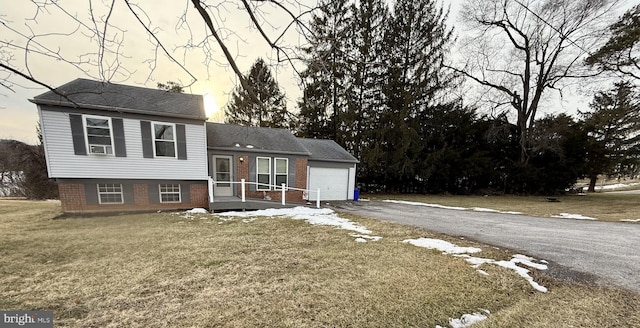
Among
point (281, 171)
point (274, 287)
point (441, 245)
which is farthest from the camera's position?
point (281, 171)

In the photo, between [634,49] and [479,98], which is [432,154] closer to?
[479,98]

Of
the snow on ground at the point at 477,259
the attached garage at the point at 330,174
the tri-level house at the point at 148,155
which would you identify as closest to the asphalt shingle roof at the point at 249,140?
the tri-level house at the point at 148,155

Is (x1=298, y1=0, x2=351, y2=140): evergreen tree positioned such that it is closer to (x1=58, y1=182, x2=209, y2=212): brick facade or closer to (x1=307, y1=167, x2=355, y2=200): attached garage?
(x1=58, y1=182, x2=209, y2=212): brick facade

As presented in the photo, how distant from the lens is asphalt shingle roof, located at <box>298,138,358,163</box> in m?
13.3

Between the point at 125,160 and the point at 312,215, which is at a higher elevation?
the point at 125,160

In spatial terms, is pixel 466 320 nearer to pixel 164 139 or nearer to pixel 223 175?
pixel 223 175

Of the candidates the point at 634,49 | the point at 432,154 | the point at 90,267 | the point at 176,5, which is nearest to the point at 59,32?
the point at 176,5

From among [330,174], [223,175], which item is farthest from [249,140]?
[330,174]

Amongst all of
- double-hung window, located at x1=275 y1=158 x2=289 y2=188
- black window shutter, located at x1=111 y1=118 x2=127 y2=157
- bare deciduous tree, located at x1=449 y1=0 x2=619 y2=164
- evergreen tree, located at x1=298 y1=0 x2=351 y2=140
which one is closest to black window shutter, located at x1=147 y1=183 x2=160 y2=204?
black window shutter, located at x1=111 y1=118 x2=127 y2=157

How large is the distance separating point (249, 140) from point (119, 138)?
4.85 metres

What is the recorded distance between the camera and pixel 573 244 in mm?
4883

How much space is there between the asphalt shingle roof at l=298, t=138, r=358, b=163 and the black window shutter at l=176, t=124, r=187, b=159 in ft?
19.4

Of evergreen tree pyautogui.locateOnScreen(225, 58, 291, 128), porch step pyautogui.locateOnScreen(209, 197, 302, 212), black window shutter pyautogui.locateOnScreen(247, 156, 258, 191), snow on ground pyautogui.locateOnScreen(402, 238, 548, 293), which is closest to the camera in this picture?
evergreen tree pyautogui.locateOnScreen(225, 58, 291, 128)

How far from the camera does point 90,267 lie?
12.3ft
